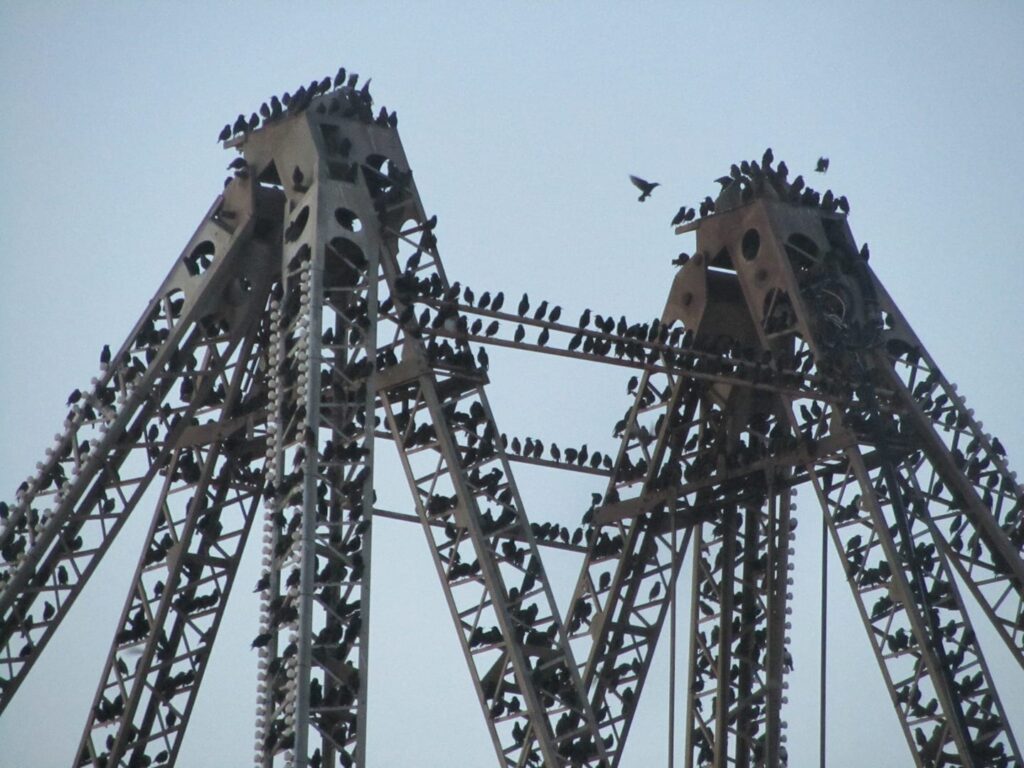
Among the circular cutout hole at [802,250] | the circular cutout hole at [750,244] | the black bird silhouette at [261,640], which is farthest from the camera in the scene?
the circular cutout hole at [750,244]

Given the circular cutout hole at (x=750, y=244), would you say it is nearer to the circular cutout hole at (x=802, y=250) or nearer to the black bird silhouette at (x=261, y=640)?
the circular cutout hole at (x=802, y=250)

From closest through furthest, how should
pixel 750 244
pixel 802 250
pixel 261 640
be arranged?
pixel 261 640 → pixel 802 250 → pixel 750 244

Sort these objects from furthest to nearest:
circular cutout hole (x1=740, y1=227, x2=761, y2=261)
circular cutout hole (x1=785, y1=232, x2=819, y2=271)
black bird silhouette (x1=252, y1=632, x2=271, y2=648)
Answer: circular cutout hole (x1=740, y1=227, x2=761, y2=261) → circular cutout hole (x1=785, y1=232, x2=819, y2=271) → black bird silhouette (x1=252, y1=632, x2=271, y2=648)

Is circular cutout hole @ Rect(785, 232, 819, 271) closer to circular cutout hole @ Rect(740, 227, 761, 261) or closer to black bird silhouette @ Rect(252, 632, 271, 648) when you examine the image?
circular cutout hole @ Rect(740, 227, 761, 261)

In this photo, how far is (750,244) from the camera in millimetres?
43156

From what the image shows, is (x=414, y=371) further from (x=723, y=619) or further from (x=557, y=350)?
(x=723, y=619)

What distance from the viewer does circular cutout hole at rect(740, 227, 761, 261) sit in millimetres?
42844

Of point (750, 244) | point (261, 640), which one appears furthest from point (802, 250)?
point (261, 640)

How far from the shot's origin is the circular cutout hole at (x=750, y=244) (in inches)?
1687

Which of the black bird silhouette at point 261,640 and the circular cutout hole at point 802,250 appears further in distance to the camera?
the circular cutout hole at point 802,250

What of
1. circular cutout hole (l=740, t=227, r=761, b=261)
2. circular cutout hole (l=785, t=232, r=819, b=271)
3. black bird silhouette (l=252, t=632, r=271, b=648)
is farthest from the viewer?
circular cutout hole (l=740, t=227, r=761, b=261)

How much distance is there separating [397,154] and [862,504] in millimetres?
9505

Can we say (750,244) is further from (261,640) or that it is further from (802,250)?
(261,640)

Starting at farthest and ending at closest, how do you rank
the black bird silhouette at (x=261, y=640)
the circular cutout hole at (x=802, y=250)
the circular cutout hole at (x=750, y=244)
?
the circular cutout hole at (x=750, y=244) → the circular cutout hole at (x=802, y=250) → the black bird silhouette at (x=261, y=640)
